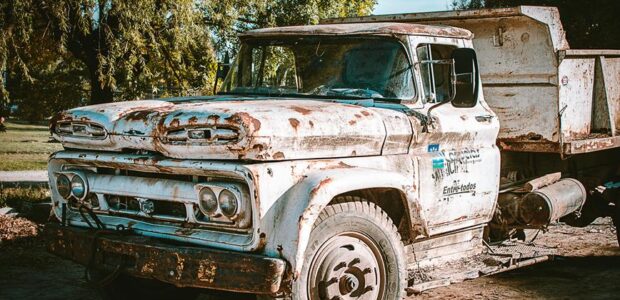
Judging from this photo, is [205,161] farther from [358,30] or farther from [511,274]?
[511,274]

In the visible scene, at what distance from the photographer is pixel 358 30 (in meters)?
5.83

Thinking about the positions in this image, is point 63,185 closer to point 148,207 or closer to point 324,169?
point 148,207

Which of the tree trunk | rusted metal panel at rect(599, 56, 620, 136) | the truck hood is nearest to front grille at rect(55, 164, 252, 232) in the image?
the truck hood

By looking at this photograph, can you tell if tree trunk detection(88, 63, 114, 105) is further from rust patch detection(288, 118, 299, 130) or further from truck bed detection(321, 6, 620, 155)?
rust patch detection(288, 118, 299, 130)

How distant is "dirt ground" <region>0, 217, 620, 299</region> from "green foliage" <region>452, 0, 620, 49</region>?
12.1 m

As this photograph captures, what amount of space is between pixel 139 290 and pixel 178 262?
1.44 metres

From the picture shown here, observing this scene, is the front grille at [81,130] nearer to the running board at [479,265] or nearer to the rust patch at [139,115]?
the rust patch at [139,115]

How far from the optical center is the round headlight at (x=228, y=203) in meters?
4.53

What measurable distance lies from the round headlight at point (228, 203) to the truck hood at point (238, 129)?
0.21 metres

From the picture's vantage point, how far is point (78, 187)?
17.5 ft

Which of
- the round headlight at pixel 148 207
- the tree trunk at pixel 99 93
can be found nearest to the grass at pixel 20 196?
the tree trunk at pixel 99 93

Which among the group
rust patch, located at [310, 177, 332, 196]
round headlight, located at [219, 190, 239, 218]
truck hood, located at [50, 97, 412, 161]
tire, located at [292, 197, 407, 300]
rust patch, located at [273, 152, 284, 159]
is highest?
truck hood, located at [50, 97, 412, 161]

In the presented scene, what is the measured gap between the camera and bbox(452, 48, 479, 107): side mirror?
571 centimetres

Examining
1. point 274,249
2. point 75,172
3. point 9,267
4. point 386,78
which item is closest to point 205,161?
point 274,249
